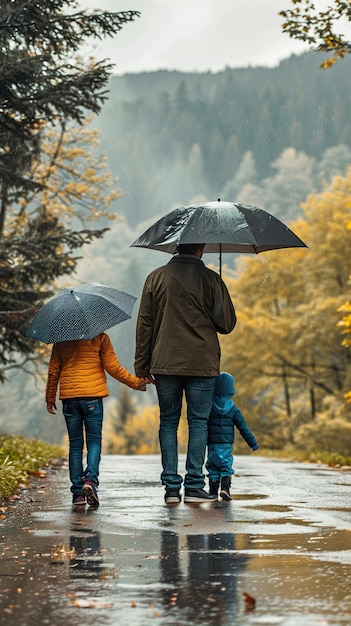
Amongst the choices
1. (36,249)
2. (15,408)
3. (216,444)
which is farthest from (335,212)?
(15,408)

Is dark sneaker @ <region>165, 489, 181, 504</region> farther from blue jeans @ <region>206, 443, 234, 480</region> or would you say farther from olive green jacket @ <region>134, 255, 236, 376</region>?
olive green jacket @ <region>134, 255, 236, 376</region>

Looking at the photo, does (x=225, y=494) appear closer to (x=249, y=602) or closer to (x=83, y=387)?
(x=83, y=387)

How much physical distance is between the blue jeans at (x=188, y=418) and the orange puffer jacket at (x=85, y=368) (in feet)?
1.01

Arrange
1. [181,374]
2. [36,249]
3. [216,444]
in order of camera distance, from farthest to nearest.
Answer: [36,249]
[216,444]
[181,374]

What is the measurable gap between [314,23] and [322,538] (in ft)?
34.0

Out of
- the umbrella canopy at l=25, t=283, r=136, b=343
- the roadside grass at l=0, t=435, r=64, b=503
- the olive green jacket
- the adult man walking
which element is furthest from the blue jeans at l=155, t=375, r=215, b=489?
the roadside grass at l=0, t=435, r=64, b=503

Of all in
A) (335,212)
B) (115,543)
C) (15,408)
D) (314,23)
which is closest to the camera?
(115,543)

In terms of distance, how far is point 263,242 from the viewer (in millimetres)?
8742

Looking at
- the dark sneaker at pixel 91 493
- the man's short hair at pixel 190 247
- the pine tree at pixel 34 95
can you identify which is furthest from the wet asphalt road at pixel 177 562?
the pine tree at pixel 34 95

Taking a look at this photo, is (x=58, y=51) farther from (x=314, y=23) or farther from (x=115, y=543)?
(x=115, y=543)

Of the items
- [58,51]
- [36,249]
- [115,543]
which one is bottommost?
[115,543]

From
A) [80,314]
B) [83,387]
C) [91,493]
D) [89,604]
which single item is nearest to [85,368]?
[83,387]

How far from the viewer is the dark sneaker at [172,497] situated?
8641 millimetres

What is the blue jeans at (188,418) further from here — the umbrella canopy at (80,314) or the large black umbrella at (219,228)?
the large black umbrella at (219,228)
